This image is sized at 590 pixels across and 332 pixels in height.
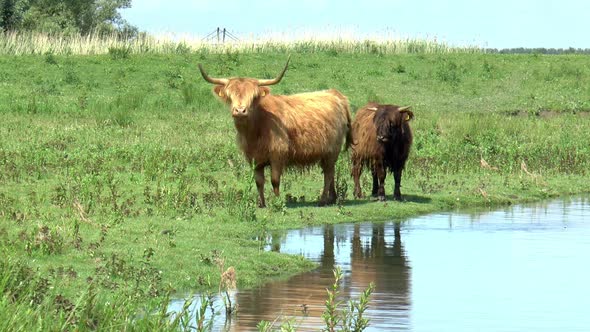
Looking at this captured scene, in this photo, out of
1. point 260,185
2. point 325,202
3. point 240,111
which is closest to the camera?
point 240,111

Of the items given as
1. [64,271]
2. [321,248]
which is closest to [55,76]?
[321,248]

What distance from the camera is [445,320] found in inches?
384

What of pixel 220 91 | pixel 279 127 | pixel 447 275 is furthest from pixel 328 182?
pixel 447 275

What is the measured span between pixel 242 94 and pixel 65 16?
43.4 meters

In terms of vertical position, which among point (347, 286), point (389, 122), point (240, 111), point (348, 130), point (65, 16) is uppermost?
point (65, 16)

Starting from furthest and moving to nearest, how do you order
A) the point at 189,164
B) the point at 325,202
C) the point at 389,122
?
the point at 189,164 → the point at 389,122 → the point at 325,202

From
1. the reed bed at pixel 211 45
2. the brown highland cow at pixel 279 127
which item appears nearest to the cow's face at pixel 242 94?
the brown highland cow at pixel 279 127

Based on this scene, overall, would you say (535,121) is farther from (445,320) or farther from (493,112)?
(445,320)

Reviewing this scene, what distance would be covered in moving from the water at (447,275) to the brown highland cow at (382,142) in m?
1.34

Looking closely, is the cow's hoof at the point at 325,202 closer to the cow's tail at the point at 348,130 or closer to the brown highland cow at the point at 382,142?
the brown highland cow at the point at 382,142

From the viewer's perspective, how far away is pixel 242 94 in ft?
51.9

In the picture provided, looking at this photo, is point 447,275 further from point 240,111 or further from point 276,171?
point 276,171

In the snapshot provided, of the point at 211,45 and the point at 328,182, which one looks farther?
the point at 211,45

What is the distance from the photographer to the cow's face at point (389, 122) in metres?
17.6
